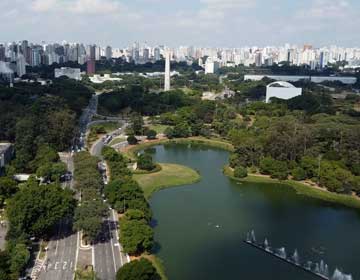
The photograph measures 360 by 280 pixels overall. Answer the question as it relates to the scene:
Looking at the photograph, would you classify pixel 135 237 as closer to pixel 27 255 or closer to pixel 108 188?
pixel 27 255

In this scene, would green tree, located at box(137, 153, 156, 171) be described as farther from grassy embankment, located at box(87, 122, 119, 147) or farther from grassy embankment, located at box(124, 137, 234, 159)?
grassy embankment, located at box(87, 122, 119, 147)

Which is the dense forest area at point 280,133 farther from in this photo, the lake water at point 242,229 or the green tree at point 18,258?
the green tree at point 18,258

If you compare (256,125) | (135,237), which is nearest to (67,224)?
(135,237)

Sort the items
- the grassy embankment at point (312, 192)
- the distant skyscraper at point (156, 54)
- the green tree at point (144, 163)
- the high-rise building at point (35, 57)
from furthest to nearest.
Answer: the distant skyscraper at point (156, 54), the high-rise building at point (35, 57), the green tree at point (144, 163), the grassy embankment at point (312, 192)

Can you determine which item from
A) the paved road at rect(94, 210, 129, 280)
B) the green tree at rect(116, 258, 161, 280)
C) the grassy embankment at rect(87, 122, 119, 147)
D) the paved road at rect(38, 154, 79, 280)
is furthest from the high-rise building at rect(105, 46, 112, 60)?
the green tree at rect(116, 258, 161, 280)

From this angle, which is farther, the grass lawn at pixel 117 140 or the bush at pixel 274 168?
the grass lawn at pixel 117 140

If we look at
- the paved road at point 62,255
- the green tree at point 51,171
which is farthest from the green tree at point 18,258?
the green tree at point 51,171

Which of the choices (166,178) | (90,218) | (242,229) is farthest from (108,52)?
(90,218)
